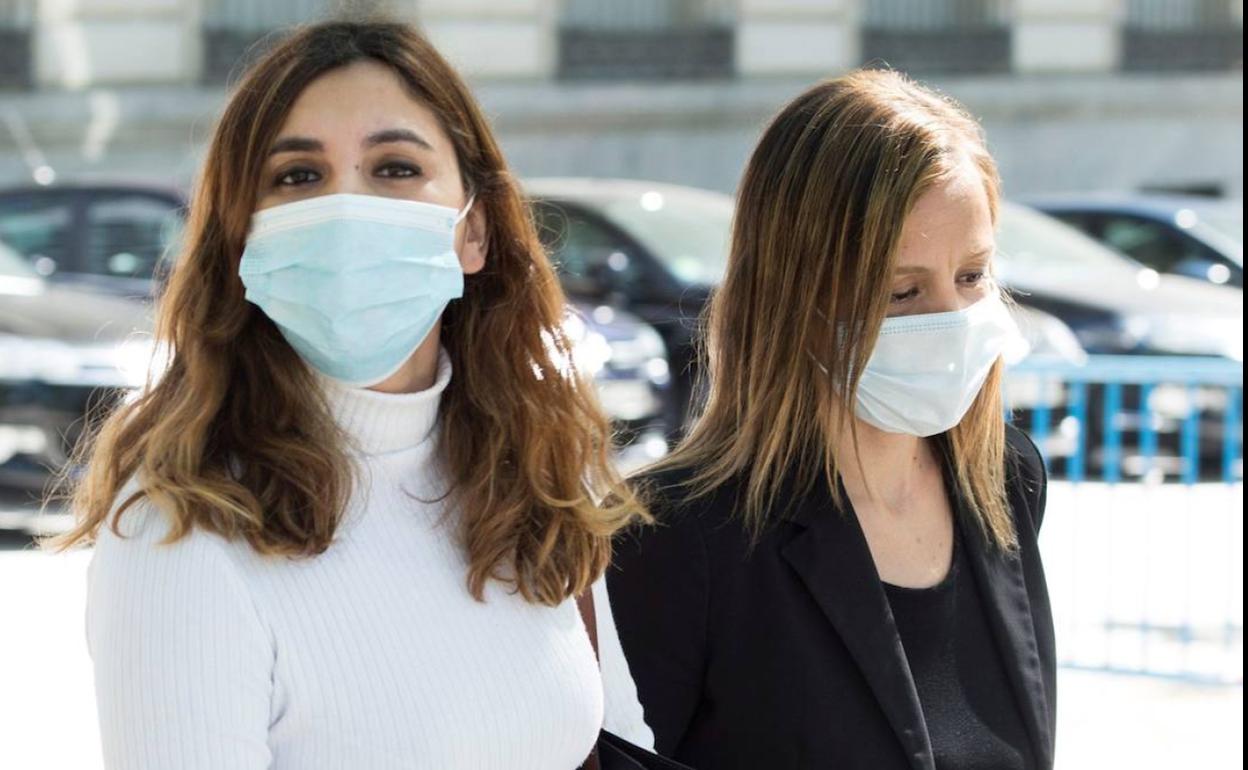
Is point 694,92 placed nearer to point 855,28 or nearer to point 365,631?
point 855,28

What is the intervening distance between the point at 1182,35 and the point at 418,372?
2110cm

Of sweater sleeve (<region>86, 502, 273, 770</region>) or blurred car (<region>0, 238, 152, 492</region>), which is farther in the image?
blurred car (<region>0, 238, 152, 492</region>)

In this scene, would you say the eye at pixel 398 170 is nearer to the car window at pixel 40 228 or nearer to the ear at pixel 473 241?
the ear at pixel 473 241

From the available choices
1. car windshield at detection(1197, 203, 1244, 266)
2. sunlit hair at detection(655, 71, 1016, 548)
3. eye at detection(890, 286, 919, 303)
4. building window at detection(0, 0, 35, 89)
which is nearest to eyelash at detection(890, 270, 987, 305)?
eye at detection(890, 286, 919, 303)

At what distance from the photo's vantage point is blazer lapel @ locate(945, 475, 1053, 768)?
112 inches

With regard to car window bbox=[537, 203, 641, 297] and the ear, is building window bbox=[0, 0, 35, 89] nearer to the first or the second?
car window bbox=[537, 203, 641, 297]

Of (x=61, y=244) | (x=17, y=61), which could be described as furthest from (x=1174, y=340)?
(x=17, y=61)

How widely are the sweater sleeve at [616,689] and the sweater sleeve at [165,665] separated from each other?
599 mm

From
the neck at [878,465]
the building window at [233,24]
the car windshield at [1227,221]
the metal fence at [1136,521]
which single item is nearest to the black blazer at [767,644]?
the neck at [878,465]

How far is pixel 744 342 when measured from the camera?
293 cm

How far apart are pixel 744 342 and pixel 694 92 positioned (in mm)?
17881

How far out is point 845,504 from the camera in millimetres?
2861

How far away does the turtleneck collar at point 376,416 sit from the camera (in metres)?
2.45

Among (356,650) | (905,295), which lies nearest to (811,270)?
(905,295)
